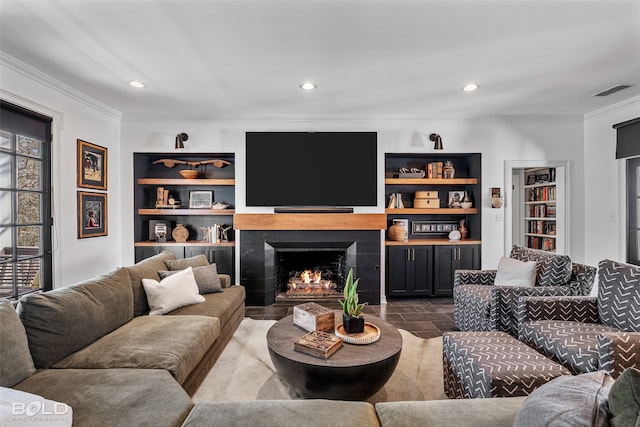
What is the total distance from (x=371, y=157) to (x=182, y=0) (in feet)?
9.47

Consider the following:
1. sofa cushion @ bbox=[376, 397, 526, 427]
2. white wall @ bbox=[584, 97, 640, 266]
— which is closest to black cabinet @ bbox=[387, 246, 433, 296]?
white wall @ bbox=[584, 97, 640, 266]

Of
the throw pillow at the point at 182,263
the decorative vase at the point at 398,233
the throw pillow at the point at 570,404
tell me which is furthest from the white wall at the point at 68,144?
the throw pillow at the point at 570,404

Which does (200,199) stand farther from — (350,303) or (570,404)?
(570,404)

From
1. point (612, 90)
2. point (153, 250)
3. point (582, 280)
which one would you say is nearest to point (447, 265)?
point (582, 280)

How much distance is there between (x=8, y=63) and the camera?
107 inches

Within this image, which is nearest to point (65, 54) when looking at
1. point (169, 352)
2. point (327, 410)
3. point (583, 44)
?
point (169, 352)

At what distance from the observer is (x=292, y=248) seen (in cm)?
432

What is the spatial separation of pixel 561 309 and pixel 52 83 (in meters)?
4.83

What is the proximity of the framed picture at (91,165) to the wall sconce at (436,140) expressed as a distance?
13.8 ft

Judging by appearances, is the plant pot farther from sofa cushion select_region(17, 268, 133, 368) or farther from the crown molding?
the crown molding

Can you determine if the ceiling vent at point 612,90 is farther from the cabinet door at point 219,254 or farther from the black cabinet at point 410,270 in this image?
the cabinet door at point 219,254

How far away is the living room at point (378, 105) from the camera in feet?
7.43

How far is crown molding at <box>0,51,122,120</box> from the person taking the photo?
2.73m

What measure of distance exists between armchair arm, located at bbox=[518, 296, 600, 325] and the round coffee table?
111cm
